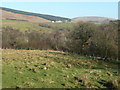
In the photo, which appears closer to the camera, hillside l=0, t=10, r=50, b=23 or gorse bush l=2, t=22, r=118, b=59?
gorse bush l=2, t=22, r=118, b=59

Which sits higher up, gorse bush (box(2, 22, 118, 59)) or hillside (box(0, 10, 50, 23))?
hillside (box(0, 10, 50, 23))

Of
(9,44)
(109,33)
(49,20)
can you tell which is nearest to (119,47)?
(109,33)

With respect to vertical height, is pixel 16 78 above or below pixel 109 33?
below

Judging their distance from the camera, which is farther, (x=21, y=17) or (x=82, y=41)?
(x=21, y=17)

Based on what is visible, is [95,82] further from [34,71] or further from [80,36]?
[80,36]

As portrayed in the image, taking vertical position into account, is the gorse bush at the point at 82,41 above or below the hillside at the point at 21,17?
below

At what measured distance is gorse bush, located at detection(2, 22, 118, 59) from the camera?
24.2 metres

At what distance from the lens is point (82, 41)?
102 ft

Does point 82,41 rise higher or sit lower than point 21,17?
lower

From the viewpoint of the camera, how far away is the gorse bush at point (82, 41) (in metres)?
24.2

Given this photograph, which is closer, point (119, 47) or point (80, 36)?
point (119, 47)

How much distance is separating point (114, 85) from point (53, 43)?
29.8 metres

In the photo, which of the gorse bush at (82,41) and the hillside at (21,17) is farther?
the hillside at (21,17)

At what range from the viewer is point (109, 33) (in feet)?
80.8
